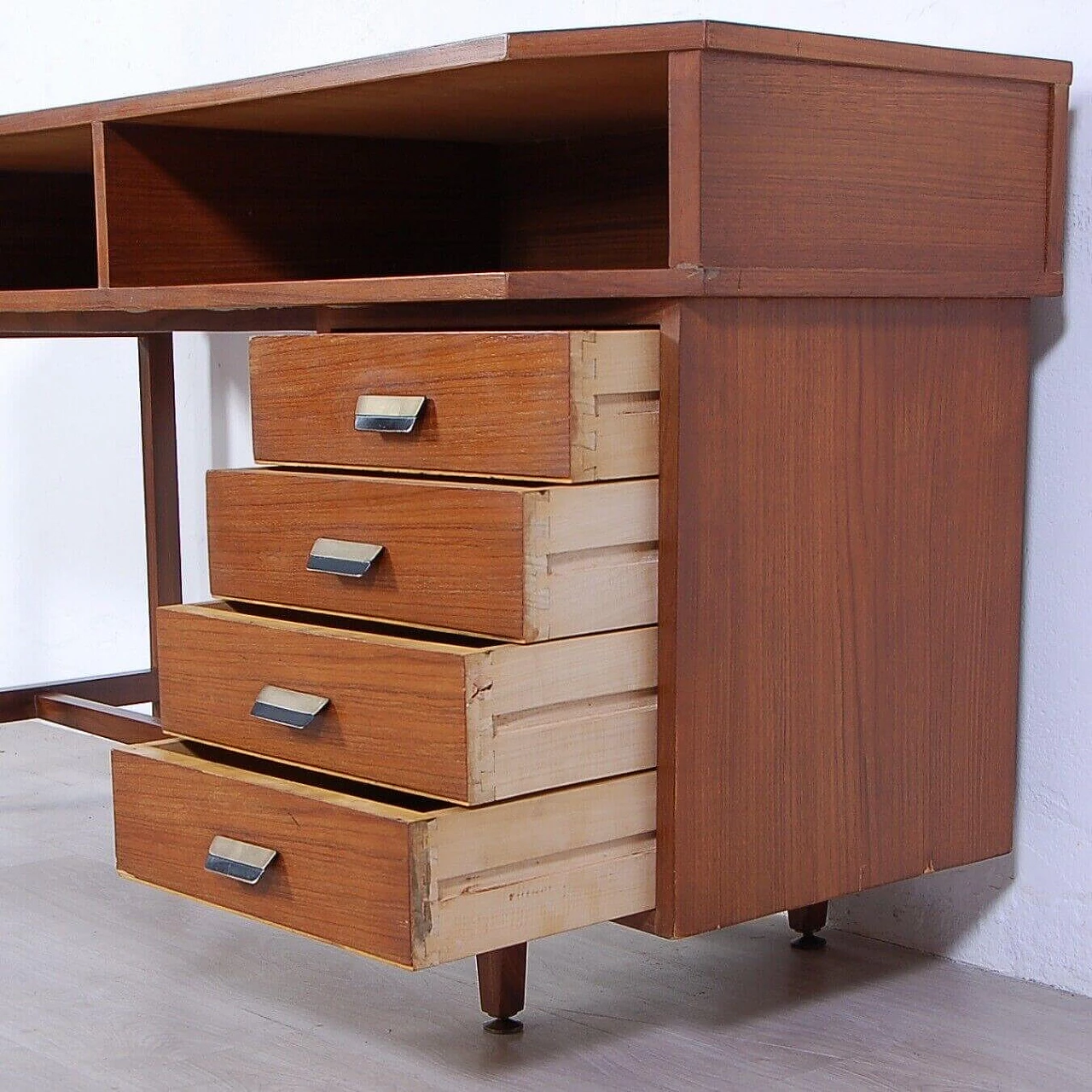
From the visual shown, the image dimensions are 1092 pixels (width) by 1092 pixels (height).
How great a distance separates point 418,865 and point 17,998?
1.93ft

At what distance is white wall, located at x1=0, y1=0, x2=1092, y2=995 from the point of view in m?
1.67

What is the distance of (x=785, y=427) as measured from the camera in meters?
1.42

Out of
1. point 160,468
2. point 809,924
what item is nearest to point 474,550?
point 809,924

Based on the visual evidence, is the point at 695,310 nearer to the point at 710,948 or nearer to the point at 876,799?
the point at 876,799

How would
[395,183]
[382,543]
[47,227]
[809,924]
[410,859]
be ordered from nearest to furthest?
[410,859] < [382,543] < [809,924] < [395,183] < [47,227]

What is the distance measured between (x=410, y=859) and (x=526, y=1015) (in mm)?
385

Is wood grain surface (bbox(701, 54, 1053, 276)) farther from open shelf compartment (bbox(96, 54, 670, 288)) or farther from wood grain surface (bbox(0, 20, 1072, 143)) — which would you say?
open shelf compartment (bbox(96, 54, 670, 288))

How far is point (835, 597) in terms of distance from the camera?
1.47 meters

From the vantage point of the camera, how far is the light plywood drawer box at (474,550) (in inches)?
51.1

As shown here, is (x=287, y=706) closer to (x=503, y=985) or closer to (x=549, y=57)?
(x=503, y=985)

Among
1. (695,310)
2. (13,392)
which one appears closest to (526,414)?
(695,310)

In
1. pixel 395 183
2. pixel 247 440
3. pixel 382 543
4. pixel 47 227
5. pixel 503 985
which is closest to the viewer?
pixel 382 543

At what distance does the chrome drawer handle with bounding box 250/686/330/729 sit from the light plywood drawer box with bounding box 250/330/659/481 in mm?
190

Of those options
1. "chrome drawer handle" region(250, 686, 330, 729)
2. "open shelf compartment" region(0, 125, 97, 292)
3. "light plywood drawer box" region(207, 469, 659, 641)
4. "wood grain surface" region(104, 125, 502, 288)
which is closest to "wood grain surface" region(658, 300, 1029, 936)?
"light plywood drawer box" region(207, 469, 659, 641)
